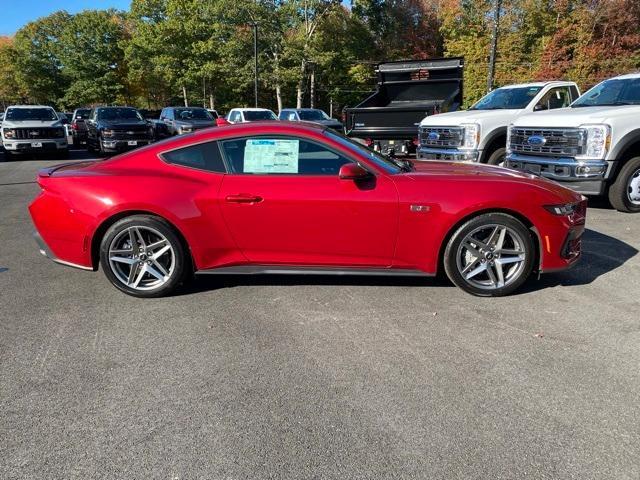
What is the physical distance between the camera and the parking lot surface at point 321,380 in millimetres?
2332

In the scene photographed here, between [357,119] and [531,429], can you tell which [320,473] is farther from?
[357,119]

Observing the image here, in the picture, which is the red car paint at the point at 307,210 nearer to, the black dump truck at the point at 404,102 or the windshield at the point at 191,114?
the black dump truck at the point at 404,102

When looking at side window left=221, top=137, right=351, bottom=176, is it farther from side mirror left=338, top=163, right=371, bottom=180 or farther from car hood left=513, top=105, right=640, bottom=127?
car hood left=513, top=105, right=640, bottom=127

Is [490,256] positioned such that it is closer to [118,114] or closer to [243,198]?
[243,198]

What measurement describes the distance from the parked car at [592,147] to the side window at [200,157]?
5522mm

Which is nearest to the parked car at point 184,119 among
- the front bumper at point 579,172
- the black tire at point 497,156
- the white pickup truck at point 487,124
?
the white pickup truck at point 487,124

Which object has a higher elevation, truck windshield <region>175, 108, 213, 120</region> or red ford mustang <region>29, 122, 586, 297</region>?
truck windshield <region>175, 108, 213, 120</region>

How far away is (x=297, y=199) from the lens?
4117mm

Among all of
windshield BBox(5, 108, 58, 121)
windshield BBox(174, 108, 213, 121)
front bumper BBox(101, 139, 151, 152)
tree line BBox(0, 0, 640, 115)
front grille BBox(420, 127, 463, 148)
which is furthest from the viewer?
→ tree line BBox(0, 0, 640, 115)

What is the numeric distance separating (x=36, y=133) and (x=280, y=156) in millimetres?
15501

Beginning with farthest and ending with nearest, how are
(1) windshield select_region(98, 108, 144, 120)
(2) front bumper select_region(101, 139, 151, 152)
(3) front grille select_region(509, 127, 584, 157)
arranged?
(1) windshield select_region(98, 108, 144, 120) < (2) front bumper select_region(101, 139, 151, 152) < (3) front grille select_region(509, 127, 584, 157)

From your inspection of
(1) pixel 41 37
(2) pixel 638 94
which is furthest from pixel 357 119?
(1) pixel 41 37

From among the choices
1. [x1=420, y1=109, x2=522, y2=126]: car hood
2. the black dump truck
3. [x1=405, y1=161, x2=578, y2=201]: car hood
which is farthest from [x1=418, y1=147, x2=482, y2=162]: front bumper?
[x1=405, y1=161, x2=578, y2=201]: car hood

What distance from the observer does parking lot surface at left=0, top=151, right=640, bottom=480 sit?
233cm
